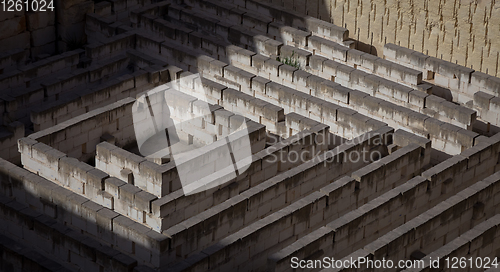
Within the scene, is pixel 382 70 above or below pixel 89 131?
above

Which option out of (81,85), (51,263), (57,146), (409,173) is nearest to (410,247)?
(409,173)

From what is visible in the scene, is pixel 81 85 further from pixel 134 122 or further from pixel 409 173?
pixel 409 173

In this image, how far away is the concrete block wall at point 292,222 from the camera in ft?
59.1

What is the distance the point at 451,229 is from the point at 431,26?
8.32m

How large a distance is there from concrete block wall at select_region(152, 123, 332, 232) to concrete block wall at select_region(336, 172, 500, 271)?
358 cm

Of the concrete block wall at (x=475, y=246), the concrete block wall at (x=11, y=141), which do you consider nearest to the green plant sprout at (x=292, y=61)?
the concrete block wall at (x=11, y=141)

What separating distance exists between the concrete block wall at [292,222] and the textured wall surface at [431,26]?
5783mm

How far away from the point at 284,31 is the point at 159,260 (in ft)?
35.8

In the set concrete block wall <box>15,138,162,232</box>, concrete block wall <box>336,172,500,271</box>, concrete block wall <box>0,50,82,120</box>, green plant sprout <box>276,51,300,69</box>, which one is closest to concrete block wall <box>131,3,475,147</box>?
concrete block wall <box>336,172,500,271</box>

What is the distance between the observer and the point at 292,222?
19172mm

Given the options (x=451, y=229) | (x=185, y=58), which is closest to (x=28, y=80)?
(x=185, y=58)

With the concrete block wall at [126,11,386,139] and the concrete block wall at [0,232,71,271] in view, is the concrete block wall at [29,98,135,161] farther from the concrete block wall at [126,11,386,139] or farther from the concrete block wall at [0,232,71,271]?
the concrete block wall at [0,232,71,271]

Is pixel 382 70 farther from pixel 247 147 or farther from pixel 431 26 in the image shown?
pixel 247 147

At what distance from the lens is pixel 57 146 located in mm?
22078
